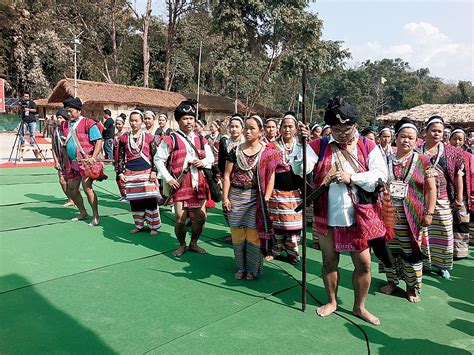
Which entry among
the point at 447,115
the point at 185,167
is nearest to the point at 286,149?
the point at 185,167

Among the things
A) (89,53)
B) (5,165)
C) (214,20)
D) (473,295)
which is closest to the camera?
(473,295)

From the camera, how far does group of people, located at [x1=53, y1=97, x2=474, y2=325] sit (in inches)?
120

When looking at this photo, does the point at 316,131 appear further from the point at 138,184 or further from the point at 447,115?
the point at 447,115

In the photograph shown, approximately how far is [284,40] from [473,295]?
70.3 ft

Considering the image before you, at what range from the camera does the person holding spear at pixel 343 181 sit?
2.95 metres

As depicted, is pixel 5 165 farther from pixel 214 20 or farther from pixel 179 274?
pixel 214 20

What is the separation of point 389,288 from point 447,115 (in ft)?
87.0

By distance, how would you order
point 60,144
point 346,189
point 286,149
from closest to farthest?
point 346,189
point 286,149
point 60,144

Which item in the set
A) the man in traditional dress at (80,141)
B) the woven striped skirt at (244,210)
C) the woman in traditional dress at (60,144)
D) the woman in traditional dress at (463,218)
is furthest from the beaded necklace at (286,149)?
the woman in traditional dress at (60,144)

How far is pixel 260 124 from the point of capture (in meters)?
4.02

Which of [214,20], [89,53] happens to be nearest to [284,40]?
[214,20]

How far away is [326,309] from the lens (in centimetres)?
333

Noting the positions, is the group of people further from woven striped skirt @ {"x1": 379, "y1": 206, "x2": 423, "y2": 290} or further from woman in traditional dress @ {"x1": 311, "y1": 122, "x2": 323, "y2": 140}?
woman in traditional dress @ {"x1": 311, "y1": 122, "x2": 323, "y2": 140}

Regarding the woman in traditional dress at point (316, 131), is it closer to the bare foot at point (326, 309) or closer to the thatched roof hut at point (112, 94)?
the bare foot at point (326, 309)
